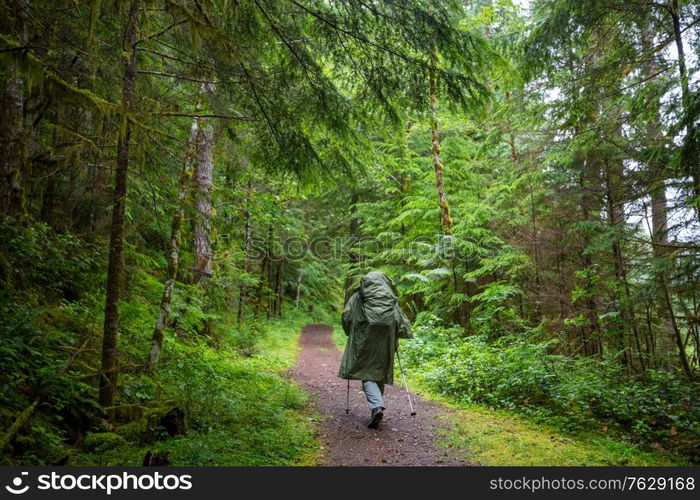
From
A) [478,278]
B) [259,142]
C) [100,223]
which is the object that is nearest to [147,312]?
[100,223]

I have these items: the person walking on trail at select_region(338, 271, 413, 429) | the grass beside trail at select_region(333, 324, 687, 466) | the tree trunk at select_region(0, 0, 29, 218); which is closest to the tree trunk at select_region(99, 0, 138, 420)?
the tree trunk at select_region(0, 0, 29, 218)

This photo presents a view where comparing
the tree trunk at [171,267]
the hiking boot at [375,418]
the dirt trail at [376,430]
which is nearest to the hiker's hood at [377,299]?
the hiking boot at [375,418]

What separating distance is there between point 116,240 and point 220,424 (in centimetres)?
267

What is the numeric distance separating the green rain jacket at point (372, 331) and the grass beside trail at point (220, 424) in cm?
115

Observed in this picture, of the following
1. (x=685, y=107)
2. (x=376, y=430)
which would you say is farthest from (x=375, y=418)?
(x=685, y=107)

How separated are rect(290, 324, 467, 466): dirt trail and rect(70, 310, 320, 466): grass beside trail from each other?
0.32 m

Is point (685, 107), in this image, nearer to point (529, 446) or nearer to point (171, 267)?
point (529, 446)

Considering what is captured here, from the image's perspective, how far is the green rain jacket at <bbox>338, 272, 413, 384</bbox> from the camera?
611cm

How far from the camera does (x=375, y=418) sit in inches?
223

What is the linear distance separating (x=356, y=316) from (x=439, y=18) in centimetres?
437

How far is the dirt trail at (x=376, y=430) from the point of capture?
15.1ft

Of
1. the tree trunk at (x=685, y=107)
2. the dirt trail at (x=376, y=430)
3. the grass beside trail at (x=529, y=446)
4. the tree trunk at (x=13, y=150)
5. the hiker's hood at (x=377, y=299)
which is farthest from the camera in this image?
the hiker's hood at (x=377, y=299)

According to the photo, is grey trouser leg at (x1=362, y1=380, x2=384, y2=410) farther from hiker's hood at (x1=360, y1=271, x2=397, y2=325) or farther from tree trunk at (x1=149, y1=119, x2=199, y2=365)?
tree trunk at (x1=149, y1=119, x2=199, y2=365)

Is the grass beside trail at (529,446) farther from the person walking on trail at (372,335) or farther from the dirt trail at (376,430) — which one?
the person walking on trail at (372,335)
